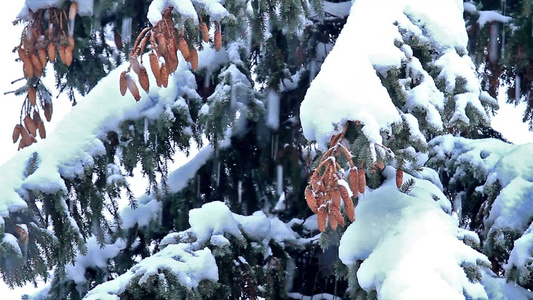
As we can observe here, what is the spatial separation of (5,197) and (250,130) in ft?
6.32

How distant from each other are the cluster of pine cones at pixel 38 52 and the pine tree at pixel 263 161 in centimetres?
2

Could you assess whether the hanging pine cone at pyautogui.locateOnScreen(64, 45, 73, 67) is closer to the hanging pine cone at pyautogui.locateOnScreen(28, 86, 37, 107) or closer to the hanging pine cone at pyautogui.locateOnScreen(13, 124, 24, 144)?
the hanging pine cone at pyautogui.locateOnScreen(28, 86, 37, 107)

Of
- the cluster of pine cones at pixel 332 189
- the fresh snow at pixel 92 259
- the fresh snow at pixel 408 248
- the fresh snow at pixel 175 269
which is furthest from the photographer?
the fresh snow at pixel 92 259

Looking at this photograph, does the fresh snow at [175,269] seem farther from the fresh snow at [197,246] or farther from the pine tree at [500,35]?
the pine tree at [500,35]

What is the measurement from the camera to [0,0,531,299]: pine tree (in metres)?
2.60

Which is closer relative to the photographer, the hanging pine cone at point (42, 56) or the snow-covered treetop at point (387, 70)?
the snow-covered treetop at point (387, 70)

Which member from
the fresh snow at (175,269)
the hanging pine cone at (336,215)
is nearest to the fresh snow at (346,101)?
the hanging pine cone at (336,215)

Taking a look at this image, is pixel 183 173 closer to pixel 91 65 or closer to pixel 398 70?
pixel 91 65

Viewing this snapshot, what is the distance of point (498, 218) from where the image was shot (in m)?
3.36

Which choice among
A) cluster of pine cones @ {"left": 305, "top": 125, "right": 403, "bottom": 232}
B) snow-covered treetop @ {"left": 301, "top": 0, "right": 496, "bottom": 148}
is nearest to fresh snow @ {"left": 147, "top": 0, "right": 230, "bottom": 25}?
snow-covered treetop @ {"left": 301, "top": 0, "right": 496, "bottom": 148}

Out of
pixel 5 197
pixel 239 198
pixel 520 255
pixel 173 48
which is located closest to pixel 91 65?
pixel 239 198

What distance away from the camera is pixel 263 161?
16.3ft

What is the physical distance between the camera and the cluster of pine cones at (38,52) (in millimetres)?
3758

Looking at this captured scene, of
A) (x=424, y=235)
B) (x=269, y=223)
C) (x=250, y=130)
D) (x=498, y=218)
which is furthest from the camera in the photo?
(x=250, y=130)
